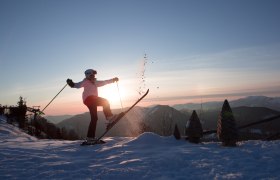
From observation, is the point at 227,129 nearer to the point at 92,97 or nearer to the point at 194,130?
the point at 194,130

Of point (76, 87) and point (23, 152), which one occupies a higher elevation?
point (76, 87)

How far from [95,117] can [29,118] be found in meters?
24.3

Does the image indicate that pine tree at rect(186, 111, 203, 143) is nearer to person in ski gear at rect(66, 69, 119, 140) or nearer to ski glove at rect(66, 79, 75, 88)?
person in ski gear at rect(66, 69, 119, 140)

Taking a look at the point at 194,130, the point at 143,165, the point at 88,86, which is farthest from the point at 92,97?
the point at 143,165

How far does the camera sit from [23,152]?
7527mm

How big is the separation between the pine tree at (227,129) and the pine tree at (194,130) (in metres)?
0.74

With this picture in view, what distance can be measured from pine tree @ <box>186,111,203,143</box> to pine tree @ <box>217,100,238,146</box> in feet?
2.43

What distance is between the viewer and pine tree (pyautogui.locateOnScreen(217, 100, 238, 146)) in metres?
7.87

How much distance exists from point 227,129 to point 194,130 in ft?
3.64

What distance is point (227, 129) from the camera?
26.2 feet

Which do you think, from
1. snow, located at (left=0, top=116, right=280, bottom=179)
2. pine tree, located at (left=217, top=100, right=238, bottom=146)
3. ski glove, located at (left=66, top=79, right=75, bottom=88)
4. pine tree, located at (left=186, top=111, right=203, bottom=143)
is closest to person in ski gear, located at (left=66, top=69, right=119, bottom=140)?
ski glove, located at (left=66, top=79, right=75, bottom=88)

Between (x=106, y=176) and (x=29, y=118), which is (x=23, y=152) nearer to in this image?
(x=106, y=176)

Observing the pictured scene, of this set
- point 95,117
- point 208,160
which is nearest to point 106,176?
point 208,160

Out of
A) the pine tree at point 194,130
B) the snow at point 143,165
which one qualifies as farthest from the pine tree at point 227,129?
the snow at point 143,165
